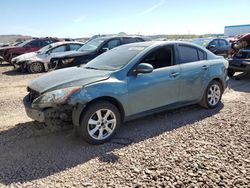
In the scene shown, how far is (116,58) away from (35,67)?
920 centimetres

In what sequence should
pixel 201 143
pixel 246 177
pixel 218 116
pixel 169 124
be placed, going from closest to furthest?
pixel 246 177
pixel 201 143
pixel 169 124
pixel 218 116

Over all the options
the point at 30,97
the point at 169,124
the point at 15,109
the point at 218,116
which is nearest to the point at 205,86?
the point at 218,116

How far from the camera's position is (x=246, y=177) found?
3.41m

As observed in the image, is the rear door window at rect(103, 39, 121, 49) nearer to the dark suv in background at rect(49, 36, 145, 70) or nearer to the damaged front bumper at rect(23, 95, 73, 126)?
the dark suv in background at rect(49, 36, 145, 70)

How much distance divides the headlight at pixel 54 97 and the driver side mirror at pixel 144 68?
1.13 m

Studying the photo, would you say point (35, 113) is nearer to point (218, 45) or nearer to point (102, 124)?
point (102, 124)

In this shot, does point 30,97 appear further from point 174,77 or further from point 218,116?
point 218,116

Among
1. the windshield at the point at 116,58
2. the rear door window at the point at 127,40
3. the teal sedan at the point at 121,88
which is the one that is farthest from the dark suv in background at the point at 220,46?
the windshield at the point at 116,58

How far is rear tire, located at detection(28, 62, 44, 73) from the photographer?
13.4 m

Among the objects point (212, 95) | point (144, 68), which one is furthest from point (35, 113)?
point (212, 95)

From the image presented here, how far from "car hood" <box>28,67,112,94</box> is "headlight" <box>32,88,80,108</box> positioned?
0.10 metres

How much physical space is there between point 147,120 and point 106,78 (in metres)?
1.49

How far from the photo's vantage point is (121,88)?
15.0 ft

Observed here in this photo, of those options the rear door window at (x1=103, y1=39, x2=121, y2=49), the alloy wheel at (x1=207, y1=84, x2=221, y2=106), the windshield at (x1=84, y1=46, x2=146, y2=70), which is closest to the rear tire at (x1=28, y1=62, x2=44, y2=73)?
the rear door window at (x1=103, y1=39, x2=121, y2=49)
